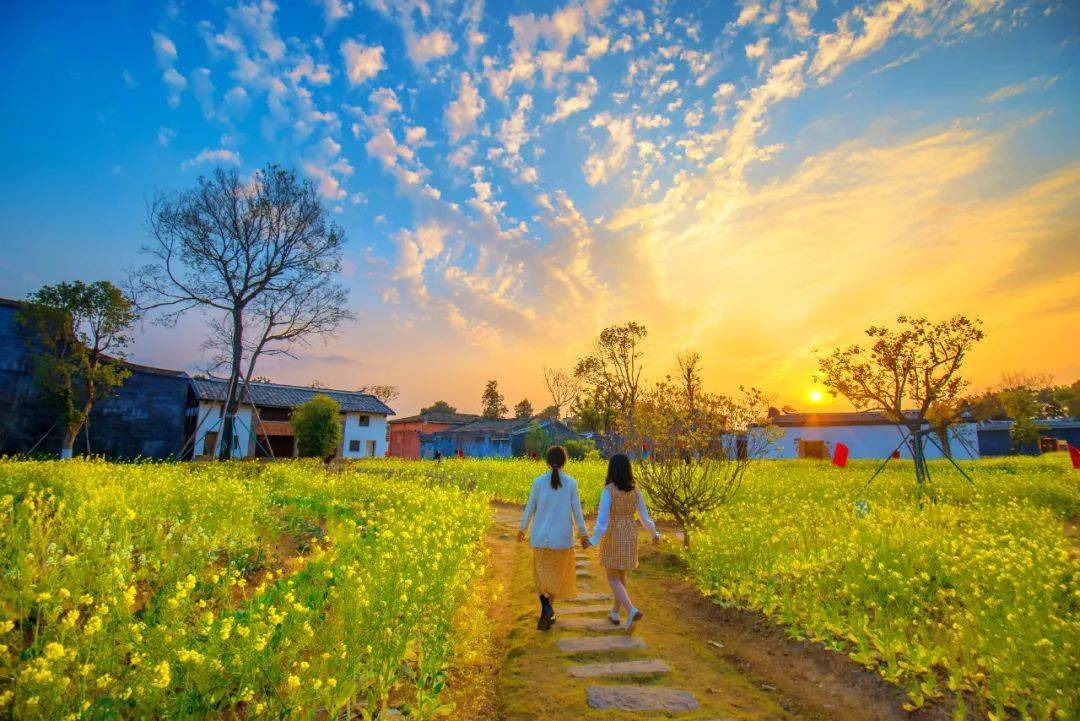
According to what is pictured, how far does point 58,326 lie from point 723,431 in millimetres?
26719

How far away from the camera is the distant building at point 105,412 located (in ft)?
70.9

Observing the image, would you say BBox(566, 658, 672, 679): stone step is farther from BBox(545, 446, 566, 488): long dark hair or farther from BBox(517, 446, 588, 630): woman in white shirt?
BBox(545, 446, 566, 488): long dark hair

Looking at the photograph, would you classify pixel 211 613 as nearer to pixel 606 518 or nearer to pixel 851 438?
pixel 606 518

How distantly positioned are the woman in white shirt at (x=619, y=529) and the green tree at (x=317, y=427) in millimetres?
23345

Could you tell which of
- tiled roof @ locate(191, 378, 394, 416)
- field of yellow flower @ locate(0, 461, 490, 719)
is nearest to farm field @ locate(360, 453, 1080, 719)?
field of yellow flower @ locate(0, 461, 490, 719)

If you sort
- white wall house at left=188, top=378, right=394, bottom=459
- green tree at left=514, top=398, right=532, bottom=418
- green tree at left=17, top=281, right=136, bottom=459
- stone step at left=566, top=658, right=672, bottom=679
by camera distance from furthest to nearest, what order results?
green tree at left=514, top=398, right=532, bottom=418, white wall house at left=188, top=378, right=394, bottom=459, green tree at left=17, top=281, right=136, bottom=459, stone step at left=566, top=658, right=672, bottom=679

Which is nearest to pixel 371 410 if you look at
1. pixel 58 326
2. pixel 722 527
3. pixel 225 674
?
pixel 58 326

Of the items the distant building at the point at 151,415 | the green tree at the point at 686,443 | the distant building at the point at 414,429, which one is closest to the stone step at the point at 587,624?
the green tree at the point at 686,443

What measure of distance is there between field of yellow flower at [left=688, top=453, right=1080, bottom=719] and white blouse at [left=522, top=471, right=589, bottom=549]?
2.30 metres

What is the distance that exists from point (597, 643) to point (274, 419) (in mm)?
38331

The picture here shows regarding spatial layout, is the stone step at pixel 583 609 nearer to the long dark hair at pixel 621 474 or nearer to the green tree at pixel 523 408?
the long dark hair at pixel 621 474

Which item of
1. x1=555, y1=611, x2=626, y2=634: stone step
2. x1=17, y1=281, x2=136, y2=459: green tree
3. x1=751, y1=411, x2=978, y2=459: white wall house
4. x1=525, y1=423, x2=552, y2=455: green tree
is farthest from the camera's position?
x1=751, y1=411, x2=978, y2=459: white wall house

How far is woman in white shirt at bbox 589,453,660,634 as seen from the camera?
18.0 feet

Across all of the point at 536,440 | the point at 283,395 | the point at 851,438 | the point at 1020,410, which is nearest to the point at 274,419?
the point at 283,395
